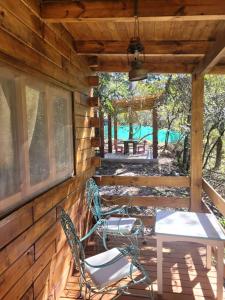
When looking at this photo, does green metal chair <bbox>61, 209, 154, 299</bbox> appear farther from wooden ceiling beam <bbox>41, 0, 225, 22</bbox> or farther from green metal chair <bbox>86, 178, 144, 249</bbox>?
wooden ceiling beam <bbox>41, 0, 225, 22</bbox>

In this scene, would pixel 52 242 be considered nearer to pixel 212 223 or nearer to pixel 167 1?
pixel 212 223

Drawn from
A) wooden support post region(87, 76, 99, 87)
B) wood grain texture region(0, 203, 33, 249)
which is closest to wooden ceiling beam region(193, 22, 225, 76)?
wooden support post region(87, 76, 99, 87)

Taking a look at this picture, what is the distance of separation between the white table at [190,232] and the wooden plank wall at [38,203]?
2.82 ft

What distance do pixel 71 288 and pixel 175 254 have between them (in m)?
1.28

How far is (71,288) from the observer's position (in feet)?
8.35

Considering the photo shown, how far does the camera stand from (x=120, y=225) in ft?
9.77

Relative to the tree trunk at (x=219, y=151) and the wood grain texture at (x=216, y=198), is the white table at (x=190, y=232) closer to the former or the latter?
the wood grain texture at (x=216, y=198)

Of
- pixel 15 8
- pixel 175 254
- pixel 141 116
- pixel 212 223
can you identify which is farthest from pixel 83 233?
pixel 141 116

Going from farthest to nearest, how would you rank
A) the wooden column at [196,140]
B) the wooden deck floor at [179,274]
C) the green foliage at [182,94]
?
1. the green foliage at [182,94]
2. the wooden column at [196,140]
3. the wooden deck floor at [179,274]

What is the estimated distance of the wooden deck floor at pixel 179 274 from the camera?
2.47 m

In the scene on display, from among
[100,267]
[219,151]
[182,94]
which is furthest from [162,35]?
[219,151]

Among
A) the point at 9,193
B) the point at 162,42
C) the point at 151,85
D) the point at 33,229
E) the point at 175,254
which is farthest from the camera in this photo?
the point at 151,85

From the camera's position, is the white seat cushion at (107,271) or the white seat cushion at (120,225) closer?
the white seat cushion at (107,271)

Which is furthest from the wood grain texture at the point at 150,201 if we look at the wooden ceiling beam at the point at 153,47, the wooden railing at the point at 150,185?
the wooden ceiling beam at the point at 153,47
